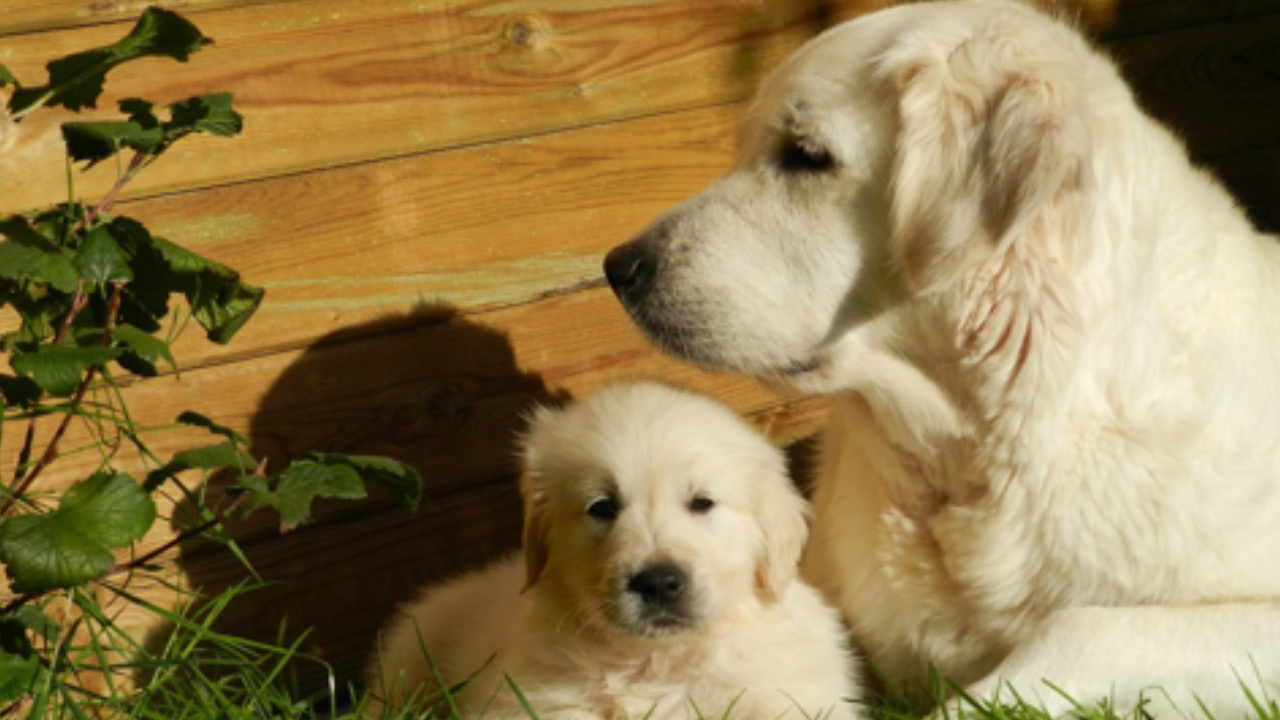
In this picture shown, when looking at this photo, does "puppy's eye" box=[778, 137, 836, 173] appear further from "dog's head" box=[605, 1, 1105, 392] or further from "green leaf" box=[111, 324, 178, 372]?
"green leaf" box=[111, 324, 178, 372]

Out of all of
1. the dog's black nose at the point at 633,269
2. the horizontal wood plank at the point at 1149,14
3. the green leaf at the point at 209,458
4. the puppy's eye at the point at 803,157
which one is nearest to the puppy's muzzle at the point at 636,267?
the dog's black nose at the point at 633,269

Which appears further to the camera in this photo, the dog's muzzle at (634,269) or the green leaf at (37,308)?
the dog's muzzle at (634,269)

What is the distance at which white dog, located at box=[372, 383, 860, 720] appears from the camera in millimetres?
2562

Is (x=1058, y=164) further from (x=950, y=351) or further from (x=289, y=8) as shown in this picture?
(x=289, y=8)

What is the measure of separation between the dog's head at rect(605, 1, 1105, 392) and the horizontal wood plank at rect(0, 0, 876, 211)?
0.75 m

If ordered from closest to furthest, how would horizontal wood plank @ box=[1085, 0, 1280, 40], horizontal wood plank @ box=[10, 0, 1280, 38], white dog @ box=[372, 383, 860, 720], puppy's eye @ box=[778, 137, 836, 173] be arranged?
1. puppy's eye @ box=[778, 137, 836, 173]
2. white dog @ box=[372, 383, 860, 720]
3. horizontal wood plank @ box=[10, 0, 1280, 38]
4. horizontal wood plank @ box=[1085, 0, 1280, 40]

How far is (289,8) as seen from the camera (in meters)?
2.99

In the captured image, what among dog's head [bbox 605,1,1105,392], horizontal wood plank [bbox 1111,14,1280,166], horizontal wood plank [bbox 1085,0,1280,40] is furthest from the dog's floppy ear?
horizontal wood plank [bbox 1111,14,1280,166]

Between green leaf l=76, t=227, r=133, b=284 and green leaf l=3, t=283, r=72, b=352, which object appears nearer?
green leaf l=76, t=227, r=133, b=284

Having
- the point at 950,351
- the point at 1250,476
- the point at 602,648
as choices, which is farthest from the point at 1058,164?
the point at 602,648

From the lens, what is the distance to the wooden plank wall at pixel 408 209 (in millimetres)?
2951

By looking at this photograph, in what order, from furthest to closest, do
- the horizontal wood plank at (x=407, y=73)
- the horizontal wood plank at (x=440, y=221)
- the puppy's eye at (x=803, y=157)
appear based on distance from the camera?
the horizontal wood plank at (x=440, y=221)
the horizontal wood plank at (x=407, y=73)
the puppy's eye at (x=803, y=157)

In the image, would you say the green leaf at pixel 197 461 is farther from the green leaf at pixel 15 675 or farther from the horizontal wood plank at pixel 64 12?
the horizontal wood plank at pixel 64 12

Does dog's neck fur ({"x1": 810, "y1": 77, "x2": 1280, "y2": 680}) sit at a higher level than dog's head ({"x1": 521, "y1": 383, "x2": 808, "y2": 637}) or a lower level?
higher
